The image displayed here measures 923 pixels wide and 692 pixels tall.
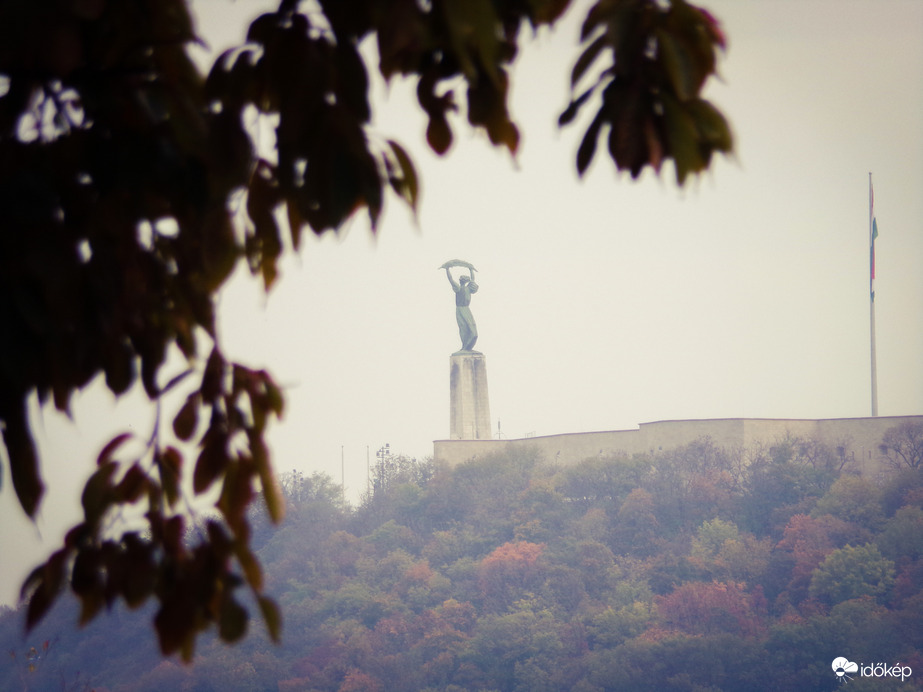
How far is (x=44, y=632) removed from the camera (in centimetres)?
4728

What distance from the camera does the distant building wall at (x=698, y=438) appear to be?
41562mm

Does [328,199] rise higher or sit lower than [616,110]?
lower

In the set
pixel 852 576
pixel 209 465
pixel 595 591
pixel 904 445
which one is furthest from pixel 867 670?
pixel 209 465

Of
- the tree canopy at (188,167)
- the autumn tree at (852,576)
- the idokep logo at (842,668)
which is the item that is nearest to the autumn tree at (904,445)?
the autumn tree at (852,576)

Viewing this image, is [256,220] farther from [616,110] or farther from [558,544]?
[558,544]

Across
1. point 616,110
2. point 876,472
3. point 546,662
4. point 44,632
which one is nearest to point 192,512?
point 616,110

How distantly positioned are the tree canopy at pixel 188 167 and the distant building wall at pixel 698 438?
42.2 m

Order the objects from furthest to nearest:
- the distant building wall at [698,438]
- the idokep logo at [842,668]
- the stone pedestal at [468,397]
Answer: the stone pedestal at [468,397] → the distant building wall at [698,438] → the idokep logo at [842,668]

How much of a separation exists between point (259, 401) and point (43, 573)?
424 mm

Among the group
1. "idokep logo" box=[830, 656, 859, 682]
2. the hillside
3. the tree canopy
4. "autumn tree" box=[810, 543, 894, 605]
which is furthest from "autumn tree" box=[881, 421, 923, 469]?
the tree canopy

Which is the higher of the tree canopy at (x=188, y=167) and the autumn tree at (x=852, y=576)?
the tree canopy at (x=188, y=167)

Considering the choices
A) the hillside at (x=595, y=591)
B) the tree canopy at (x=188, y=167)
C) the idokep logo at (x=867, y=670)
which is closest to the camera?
the tree canopy at (x=188, y=167)

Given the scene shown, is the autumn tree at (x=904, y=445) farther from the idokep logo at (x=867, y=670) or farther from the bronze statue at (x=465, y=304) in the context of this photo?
the bronze statue at (x=465, y=304)

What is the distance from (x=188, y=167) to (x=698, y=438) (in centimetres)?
4405
